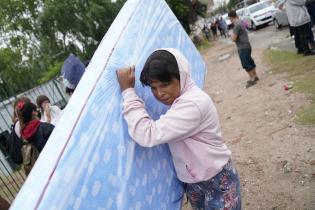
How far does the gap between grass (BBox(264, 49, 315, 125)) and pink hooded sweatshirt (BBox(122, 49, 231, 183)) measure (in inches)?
119

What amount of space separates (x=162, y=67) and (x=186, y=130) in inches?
13.0

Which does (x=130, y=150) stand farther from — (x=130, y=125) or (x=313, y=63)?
(x=313, y=63)

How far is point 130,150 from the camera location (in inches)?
67.4

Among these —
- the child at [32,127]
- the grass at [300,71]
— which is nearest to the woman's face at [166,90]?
the child at [32,127]

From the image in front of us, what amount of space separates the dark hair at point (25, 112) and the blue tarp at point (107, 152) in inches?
79.5

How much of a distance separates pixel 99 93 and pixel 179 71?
44 centimetres

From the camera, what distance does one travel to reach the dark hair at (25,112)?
3.87 meters

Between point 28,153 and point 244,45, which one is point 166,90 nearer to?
point 28,153

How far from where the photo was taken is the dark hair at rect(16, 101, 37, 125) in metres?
3.87

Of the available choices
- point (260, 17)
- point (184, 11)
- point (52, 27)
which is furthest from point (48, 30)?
point (260, 17)

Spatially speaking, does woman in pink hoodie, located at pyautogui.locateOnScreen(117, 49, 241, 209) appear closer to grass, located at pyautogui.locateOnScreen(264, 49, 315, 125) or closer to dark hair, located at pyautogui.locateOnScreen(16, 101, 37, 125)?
dark hair, located at pyautogui.locateOnScreen(16, 101, 37, 125)

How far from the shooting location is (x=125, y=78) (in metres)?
1.81

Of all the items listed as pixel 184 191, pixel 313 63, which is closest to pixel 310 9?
pixel 313 63

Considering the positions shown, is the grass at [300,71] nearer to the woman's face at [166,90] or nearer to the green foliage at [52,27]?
the woman's face at [166,90]
